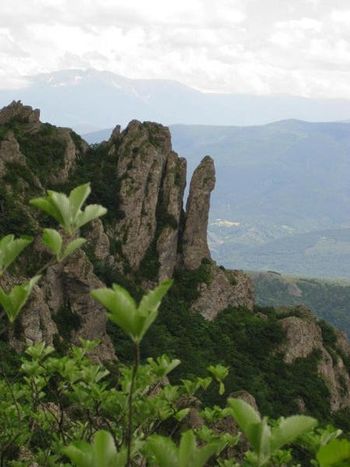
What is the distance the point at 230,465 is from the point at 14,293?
212 inches

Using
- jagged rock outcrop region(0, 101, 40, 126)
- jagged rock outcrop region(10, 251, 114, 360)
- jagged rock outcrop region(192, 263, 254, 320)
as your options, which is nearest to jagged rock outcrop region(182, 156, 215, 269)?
jagged rock outcrop region(192, 263, 254, 320)

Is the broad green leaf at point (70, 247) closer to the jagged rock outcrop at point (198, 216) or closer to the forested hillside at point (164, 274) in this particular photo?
the forested hillside at point (164, 274)

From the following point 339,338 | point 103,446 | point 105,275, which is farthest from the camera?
point 339,338

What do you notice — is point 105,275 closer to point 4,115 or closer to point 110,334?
point 110,334

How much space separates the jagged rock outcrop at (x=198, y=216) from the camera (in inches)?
3027

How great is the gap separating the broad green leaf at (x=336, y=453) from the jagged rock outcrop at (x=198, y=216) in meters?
70.8

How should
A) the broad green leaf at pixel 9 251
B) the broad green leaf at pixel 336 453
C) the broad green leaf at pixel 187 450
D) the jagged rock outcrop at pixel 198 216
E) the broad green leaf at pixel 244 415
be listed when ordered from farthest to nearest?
the jagged rock outcrop at pixel 198 216 < the broad green leaf at pixel 9 251 < the broad green leaf at pixel 244 415 < the broad green leaf at pixel 187 450 < the broad green leaf at pixel 336 453

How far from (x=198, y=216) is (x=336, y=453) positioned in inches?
2920

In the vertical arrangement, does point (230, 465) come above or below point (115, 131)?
below

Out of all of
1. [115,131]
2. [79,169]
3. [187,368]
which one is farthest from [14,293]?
[115,131]

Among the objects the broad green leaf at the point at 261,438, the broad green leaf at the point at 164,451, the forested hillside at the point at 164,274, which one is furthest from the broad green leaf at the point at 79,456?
the forested hillside at the point at 164,274

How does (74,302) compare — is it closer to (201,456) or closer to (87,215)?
(87,215)

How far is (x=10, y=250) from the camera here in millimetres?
8219

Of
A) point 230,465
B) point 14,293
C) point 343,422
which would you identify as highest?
point 14,293
